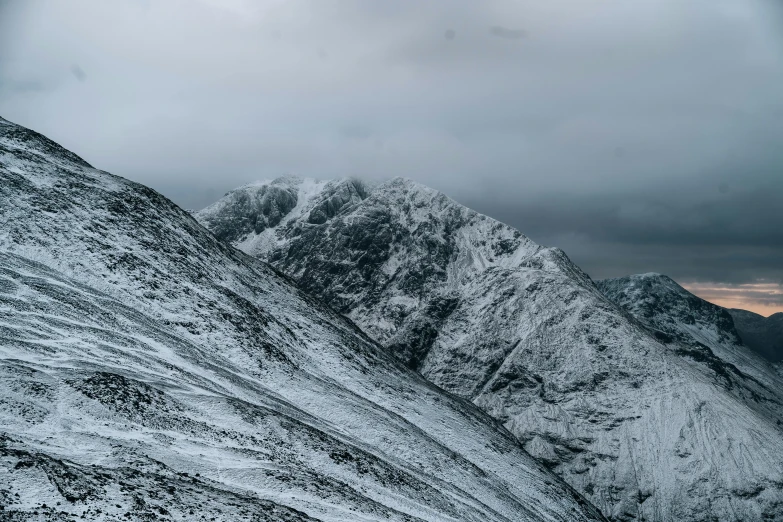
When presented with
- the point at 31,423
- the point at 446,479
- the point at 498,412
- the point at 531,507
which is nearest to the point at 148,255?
the point at 31,423

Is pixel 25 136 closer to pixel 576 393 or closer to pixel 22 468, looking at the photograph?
pixel 22 468

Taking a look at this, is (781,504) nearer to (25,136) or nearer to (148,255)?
(148,255)

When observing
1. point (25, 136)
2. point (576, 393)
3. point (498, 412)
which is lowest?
point (498, 412)

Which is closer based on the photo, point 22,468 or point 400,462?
point 22,468

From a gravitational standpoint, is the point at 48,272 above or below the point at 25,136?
below

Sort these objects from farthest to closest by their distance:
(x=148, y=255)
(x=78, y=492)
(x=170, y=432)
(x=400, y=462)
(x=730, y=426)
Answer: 1. (x=730, y=426)
2. (x=148, y=255)
3. (x=400, y=462)
4. (x=170, y=432)
5. (x=78, y=492)

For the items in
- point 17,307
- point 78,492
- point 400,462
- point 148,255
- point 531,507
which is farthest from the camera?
point 148,255
